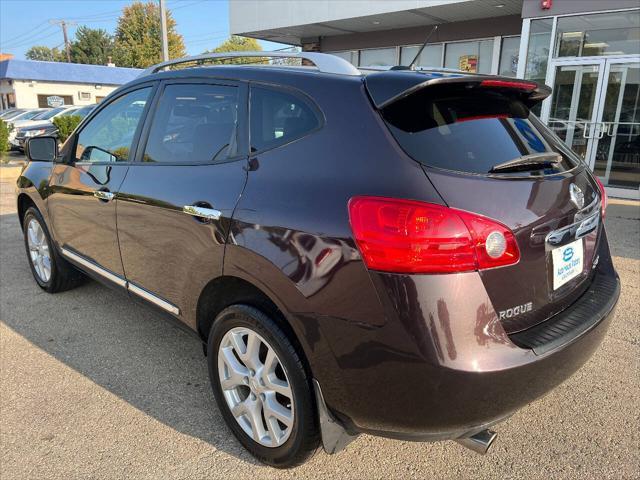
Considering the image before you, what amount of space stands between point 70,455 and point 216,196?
1.45 m

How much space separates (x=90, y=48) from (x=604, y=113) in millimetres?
79066

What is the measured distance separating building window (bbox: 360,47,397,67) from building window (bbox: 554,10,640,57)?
5457 millimetres

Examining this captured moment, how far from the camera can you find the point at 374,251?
5.86 ft

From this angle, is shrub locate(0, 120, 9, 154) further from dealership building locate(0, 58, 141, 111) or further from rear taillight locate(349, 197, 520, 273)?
dealership building locate(0, 58, 141, 111)

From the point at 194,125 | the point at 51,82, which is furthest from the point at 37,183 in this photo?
the point at 51,82

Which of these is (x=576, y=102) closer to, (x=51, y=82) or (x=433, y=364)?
(x=433, y=364)

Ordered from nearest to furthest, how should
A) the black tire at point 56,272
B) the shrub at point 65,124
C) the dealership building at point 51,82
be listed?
the black tire at point 56,272, the shrub at point 65,124, the dealership building at point 51,82

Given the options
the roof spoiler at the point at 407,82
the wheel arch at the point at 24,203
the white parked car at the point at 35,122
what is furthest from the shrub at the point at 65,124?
the roof spoiler at the point at 407,82

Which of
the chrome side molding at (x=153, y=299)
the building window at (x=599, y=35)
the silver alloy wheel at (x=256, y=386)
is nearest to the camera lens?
the silver alloy wheel at (x=256, y=386)

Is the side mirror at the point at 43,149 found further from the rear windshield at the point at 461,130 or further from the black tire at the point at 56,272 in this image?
the rear windshield at the point at 461,130

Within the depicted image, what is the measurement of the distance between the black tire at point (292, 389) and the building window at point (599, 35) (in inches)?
386

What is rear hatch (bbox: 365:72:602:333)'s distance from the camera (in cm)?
186

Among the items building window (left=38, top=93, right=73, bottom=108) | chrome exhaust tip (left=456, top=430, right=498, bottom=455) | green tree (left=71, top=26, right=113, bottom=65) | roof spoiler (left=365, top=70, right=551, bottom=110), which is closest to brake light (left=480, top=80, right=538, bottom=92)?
roof spoiler (left=365, top=70, right=551, bottom=110)

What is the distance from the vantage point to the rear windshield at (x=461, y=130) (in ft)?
6.29
